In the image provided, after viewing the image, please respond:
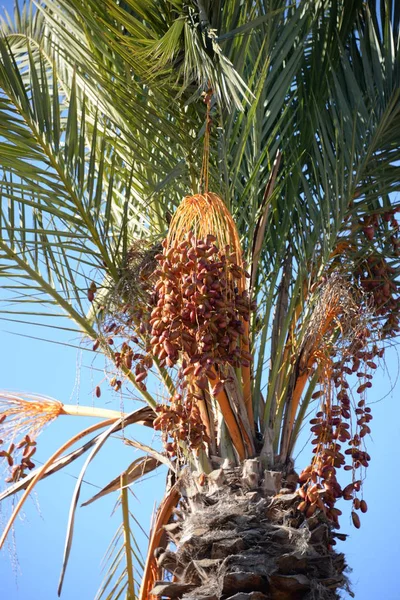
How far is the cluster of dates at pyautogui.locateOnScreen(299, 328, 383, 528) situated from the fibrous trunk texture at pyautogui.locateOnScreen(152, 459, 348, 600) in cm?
5

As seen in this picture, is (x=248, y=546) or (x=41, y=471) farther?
(x=41, y=471)

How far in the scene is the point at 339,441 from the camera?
7.88ft

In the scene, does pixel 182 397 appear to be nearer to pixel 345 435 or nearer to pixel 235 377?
pixel 235 377

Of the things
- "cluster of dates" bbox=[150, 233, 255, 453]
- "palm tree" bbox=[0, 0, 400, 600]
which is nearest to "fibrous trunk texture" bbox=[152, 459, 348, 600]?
"palm tree" bbox=[0, 0, 400, 600]

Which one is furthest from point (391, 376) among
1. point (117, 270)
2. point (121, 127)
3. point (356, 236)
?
point (121, 127)

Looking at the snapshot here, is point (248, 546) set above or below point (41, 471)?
below

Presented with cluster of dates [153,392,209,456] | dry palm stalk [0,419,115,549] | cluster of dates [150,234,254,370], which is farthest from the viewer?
dry palm stalk [0,419,115,549]

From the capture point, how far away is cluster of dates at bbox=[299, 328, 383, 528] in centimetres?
233

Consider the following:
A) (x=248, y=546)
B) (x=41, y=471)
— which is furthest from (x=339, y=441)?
(x=41, y=471)

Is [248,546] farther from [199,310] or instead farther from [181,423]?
[199,310]

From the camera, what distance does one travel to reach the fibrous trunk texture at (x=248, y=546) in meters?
2.19

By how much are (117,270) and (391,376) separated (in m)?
0.90

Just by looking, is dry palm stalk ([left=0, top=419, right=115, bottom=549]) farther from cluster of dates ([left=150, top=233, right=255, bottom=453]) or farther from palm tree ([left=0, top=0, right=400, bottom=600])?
cluster of dates ([left=150, top=233, right=255, bottom=453])

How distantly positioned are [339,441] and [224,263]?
60 cm
